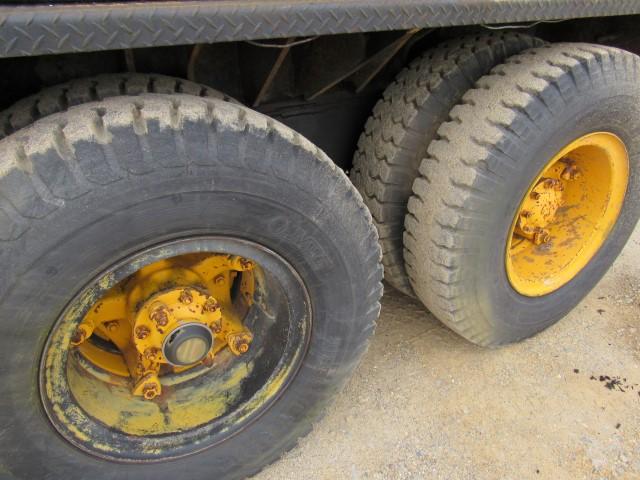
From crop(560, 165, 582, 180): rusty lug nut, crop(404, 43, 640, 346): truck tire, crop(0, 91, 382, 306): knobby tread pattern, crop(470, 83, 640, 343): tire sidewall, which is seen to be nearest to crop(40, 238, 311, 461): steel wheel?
crop(0, 91, 382, 306): knobby tread pattern

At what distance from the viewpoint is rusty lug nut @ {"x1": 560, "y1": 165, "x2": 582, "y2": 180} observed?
265 cm

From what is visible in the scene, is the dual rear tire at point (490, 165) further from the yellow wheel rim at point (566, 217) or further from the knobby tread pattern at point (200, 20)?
the knobby tread pattern at point (200, 20)

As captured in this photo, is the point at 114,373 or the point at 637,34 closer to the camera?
the point at 114,373

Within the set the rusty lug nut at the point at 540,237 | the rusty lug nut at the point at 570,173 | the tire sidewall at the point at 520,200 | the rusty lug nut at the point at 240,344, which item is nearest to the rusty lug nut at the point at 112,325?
the rusty lug nut at the point at 240,344

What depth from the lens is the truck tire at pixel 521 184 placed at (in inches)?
78.4

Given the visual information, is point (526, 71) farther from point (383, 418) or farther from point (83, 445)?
point (83, 445)

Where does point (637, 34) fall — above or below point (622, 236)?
above

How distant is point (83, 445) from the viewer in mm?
1651

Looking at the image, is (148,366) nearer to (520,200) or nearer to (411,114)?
(411,114)

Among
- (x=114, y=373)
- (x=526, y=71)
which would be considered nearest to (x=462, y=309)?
Answer: (x=526, y=71)

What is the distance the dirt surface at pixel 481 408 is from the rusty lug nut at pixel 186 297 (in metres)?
0.76

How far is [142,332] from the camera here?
1.79 metres

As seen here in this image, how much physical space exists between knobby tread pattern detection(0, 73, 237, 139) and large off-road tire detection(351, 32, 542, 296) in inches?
31.2

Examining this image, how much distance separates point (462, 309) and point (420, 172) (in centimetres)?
58
